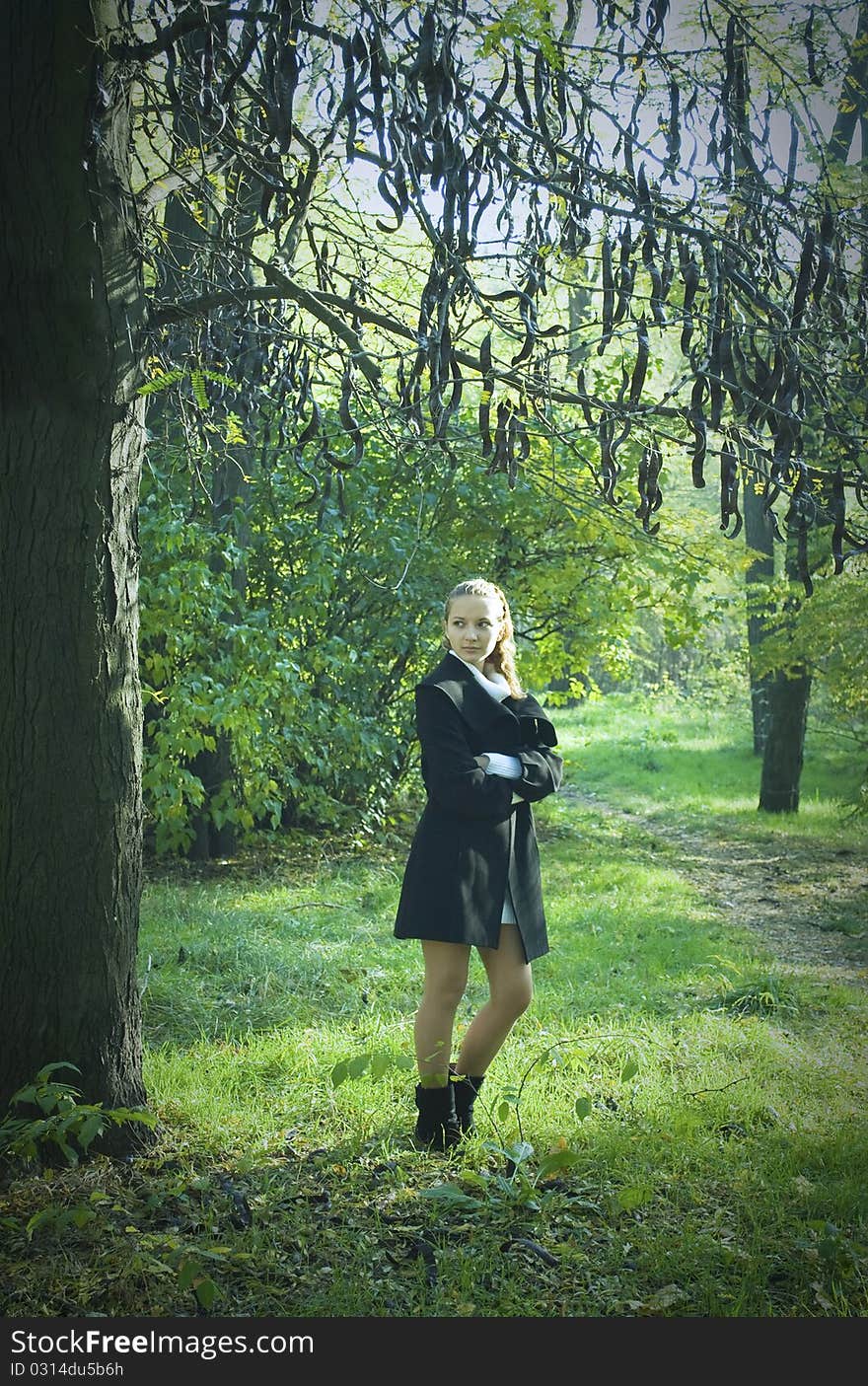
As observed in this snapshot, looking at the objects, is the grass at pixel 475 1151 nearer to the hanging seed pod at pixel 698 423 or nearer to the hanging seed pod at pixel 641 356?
the hanging seed pod at pixel 698 423

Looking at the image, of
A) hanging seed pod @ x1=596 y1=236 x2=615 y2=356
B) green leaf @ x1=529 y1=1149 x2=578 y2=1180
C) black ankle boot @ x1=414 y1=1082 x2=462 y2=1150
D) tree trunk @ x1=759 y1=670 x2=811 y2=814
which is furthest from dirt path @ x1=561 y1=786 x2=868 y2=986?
hanging seed pod @ x1=596 y1=236 x2=615 y2=356

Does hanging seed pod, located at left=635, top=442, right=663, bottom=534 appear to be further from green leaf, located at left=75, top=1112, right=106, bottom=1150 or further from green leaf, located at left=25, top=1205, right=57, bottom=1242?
green leaf, located at left=25, top=1205, right=57, bottom=1242

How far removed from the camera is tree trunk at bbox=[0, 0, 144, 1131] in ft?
11.3

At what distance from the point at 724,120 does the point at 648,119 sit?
1.46m

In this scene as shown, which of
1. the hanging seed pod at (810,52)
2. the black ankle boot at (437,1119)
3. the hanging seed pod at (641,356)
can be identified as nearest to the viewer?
the hanging seed pod at (641,356)

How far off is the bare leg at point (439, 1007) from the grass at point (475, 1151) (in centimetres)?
15

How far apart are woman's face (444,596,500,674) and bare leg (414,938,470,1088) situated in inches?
40.3

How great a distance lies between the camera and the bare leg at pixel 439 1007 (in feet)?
12.4

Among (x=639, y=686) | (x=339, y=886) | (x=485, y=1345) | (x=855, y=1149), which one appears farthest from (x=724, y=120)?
(x=639, y=686)

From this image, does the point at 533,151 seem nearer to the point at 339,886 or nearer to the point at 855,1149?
the point at 855,1149

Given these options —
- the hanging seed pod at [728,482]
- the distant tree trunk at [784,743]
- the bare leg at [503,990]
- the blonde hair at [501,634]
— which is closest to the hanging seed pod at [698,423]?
the hanging seed pod at [728,482]

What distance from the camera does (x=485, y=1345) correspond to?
2863 millimetres

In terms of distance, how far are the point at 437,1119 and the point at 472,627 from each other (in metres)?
1.72

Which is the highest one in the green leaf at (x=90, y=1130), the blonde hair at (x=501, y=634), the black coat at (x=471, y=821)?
the blonde hair at (x=501, y=634)
